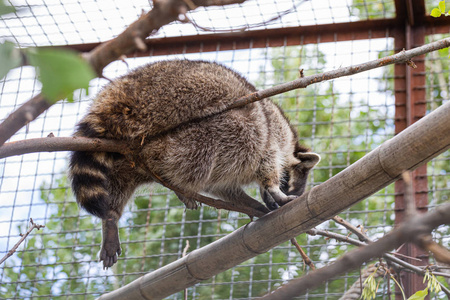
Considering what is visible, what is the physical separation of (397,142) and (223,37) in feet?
10.2

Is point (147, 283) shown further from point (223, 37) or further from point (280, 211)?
point (223, 37)

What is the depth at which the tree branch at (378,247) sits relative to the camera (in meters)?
0.92

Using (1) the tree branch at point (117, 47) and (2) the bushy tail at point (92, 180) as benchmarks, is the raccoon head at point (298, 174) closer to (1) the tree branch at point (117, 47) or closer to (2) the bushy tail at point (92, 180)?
(2) the bushy tail at point (92, 180)

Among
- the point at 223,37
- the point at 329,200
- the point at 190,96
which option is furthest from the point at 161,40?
the point at 329,200

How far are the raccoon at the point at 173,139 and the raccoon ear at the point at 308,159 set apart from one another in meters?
0.44

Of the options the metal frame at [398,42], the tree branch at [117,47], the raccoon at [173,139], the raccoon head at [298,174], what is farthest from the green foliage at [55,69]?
the metal frame at [398,42]

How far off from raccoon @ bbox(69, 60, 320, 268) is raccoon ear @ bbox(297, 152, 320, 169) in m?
0.44

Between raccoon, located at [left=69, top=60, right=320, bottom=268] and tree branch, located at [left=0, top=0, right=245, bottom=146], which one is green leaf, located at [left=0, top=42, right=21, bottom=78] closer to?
tree branch, located at [left=0, top=0, right=245, bottom=146]

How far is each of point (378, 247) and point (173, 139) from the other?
2.64 metres

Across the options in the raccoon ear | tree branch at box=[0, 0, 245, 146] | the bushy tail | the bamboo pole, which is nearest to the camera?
tree branch at box=[0, 0, 245, 146]

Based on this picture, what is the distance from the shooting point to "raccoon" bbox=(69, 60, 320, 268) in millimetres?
3381

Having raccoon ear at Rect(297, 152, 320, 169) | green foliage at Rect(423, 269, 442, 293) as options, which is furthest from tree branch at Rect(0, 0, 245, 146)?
raccoon ear at Rect(297, 152, 320, 169)

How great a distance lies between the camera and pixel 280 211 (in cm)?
324

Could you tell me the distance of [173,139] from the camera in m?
3.52
